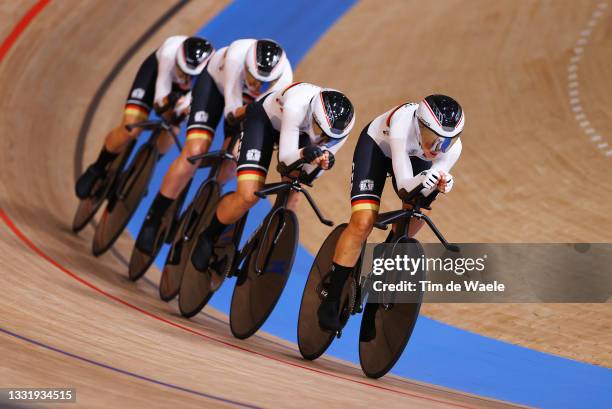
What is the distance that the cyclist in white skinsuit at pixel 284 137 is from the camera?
14.8 ft

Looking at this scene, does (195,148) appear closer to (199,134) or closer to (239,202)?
(199,134)

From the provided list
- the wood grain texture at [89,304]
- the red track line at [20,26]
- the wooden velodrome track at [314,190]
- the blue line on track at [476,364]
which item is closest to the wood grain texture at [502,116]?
the wooden velodrome track at [314,190]

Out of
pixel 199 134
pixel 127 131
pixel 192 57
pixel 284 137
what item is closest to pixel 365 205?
pixel 284 137

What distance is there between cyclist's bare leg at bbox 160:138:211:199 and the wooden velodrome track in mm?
612

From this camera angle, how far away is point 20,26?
836 cm

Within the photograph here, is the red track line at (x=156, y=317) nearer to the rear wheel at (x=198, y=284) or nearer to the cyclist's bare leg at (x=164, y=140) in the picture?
the rear wheel at (x=198, y=284)

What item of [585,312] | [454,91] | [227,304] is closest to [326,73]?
[454,91]

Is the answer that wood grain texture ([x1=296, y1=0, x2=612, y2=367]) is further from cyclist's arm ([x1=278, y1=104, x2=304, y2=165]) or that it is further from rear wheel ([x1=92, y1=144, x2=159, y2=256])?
cyclist's arm ([x1=278, y1=104, x2=304, y2=165])

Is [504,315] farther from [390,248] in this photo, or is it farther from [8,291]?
[8,291]

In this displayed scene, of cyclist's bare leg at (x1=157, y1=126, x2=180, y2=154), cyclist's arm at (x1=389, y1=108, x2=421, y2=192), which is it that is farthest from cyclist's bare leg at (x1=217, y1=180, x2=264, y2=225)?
cyclist's bare leg at (x1=157, y1=126, x2=180, y2=154)

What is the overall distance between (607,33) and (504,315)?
3722 millimetres

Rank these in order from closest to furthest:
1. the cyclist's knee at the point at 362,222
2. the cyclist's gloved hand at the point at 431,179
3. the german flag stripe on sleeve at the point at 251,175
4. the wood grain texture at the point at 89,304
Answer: the wood grain texture at the point at 89,304 → the cyclist's gloved hand at the point at 431,179 → the cyclist's knee at the point at 362,222 → the german flag stripe on sleeve at the point at 251,175

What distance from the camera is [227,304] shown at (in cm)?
600

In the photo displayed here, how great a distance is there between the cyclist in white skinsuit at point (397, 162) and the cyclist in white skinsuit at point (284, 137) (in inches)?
6.2
